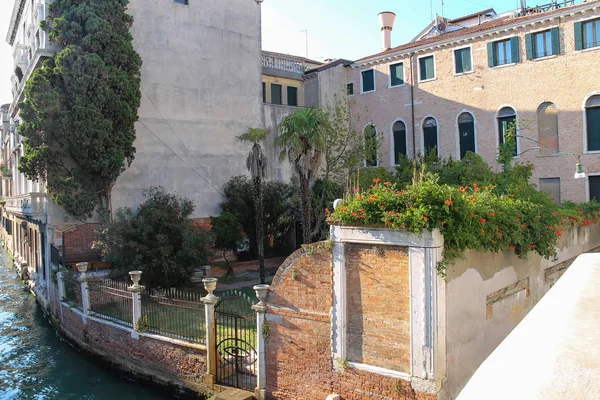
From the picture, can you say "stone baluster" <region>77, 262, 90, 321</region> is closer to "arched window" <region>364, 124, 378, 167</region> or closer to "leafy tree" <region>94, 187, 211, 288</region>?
"leafy tree" <region>94, 187, 211, 288</region>

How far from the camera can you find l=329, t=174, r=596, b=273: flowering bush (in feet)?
23.5

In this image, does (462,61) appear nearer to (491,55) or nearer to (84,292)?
(491,55)

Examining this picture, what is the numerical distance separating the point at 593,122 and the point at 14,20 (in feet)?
87.3

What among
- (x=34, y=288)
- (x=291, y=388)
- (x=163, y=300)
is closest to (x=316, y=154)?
(x=163, y=300)

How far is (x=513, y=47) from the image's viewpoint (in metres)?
19.5

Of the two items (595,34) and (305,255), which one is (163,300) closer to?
(305,255)

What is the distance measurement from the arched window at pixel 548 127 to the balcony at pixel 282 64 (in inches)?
441

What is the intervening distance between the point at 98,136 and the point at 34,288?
27.2 feet

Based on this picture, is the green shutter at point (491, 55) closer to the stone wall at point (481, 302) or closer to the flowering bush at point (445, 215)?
the stone wall at point (481, 302)

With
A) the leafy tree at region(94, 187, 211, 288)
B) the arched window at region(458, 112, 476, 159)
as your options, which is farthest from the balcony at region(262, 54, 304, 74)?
the leafy tree at region(94, 187, 211, 288)

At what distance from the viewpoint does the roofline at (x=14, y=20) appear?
23.1 m

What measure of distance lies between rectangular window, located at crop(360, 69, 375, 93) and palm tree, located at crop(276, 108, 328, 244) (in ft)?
32.4

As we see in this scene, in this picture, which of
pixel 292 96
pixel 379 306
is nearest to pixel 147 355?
pixel 379 306

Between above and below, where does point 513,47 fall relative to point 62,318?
above
